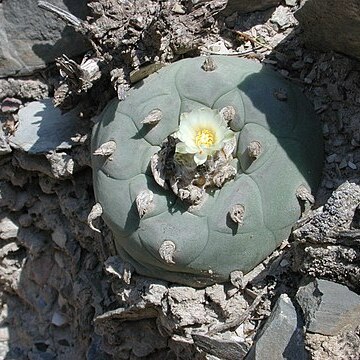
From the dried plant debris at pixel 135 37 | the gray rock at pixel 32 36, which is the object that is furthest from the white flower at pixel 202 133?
the gray rock at pixel 32 36

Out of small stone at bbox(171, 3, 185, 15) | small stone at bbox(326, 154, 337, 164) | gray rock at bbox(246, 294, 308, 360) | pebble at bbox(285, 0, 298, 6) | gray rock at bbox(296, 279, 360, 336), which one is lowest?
gray rock at bbox(246, 294, 308, 360)

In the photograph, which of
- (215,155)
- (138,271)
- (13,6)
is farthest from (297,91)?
(13,6)

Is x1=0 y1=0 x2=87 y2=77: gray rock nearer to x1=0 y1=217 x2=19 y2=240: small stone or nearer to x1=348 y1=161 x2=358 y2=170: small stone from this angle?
x1=0 y1=217 x2=19 y2=240: small stone

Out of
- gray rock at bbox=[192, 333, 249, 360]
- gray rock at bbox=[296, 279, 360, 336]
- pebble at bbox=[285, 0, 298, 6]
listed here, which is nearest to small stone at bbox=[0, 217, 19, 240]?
gray rock at bbox=[192, 333, 249, 360]

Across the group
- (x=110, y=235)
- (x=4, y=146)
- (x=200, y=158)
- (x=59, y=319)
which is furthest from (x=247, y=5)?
(x=59, y=319)

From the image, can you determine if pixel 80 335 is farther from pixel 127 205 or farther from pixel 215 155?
pixel 215 155

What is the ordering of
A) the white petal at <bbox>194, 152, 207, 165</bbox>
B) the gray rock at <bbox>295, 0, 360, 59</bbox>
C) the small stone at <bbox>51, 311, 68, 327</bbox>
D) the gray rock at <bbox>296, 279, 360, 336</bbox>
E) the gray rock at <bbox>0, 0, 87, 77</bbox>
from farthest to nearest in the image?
the small stone at <bbox>51, 311, 68, 327</bbox> → the gray rock at <bbox>0, 0, 87, 77</bbox> → the gray rock at <bbox>295, 0, 360, 59</bbox> → the white petal at <bbox>194, 152, 207, 165</bbox> → the gray rock at <bbox>296, 279, 360, 336</bbox>

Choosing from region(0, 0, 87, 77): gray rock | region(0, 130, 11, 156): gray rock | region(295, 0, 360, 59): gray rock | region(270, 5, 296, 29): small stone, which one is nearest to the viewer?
region(295, 0, 360, 59): gray rock
